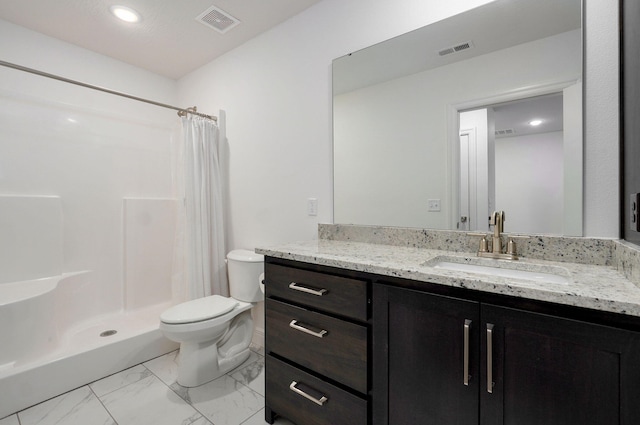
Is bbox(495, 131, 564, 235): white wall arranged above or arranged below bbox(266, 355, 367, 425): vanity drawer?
above

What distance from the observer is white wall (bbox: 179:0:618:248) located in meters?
1.13

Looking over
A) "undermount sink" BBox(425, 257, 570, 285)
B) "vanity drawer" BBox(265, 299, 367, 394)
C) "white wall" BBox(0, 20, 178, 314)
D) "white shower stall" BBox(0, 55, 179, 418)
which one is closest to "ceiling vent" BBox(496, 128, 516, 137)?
"undermount sink" BBox(425, 257, 570, 285)

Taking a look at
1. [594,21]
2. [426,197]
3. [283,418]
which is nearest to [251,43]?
[426,197]

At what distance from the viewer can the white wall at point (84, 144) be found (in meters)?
2.14

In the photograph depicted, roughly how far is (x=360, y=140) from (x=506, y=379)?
1337 millimetres

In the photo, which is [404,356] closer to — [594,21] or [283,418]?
[283,418]

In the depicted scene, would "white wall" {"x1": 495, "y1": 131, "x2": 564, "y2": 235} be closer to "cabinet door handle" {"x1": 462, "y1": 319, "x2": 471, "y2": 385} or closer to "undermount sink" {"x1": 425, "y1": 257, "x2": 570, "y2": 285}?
"undermount sink" {"x1": 425, "y1": 257, "x2": 570, "y2": 285}

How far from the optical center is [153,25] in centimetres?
212

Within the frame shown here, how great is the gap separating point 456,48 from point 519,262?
105 centimetres

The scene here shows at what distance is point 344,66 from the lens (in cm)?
179

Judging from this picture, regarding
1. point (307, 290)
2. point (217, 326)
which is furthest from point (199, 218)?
point (307, 290)

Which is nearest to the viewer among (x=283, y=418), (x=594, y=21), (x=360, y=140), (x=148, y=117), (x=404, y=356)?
(x=404, y=356)

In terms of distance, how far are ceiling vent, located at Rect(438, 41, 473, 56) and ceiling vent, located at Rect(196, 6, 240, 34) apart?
56.6 inches

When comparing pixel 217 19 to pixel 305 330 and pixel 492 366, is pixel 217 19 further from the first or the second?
pixel 492 366
